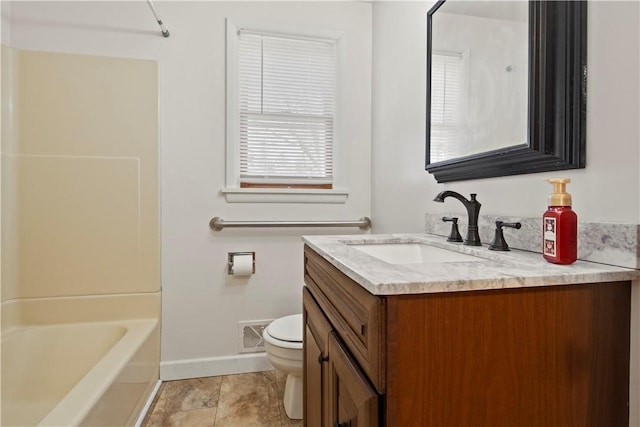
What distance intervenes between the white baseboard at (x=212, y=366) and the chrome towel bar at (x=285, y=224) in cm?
77

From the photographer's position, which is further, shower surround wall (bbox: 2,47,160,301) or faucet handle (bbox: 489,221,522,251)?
shower surround wall (bbox: 2,47,160,301)

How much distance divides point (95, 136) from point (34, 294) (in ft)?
2.94

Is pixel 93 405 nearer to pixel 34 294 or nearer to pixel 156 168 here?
pixel 34 294

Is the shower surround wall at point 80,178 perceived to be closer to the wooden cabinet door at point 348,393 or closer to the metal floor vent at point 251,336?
the metal floor vent at point 251,336

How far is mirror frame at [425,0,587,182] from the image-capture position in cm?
78

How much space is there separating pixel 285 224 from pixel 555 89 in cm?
145

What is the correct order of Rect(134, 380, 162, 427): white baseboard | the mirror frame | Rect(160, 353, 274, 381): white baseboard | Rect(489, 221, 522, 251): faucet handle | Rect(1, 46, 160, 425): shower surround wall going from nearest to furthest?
the mirror frame, Rect(489, 221, 522, 251): faucet handle, Rect(134, 380, 162, 427): white baseboard, Rect(1, 46, 160, 425): shower surround wall, Rect(160, 353, 274, 381): white baseboard

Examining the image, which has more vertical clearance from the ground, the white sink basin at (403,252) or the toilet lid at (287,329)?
Answer: the white sink basin at (403,252)

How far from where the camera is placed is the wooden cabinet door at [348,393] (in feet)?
1.94

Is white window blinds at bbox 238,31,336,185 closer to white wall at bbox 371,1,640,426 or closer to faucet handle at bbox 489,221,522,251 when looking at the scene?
white wall at bbox 371,1,640,426

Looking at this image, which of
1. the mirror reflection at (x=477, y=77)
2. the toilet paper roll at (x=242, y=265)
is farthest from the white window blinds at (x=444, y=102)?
the toilet paper roll at (x=242, y=265)

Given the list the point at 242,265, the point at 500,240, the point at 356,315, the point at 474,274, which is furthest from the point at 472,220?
the point at 242,265

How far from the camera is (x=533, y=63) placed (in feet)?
2.88

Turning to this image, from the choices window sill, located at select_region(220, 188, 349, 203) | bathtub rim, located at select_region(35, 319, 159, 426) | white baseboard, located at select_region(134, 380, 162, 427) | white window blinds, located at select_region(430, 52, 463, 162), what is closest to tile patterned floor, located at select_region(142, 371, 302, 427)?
white baseboard, located at select_region(134, 380, 162, 427)
